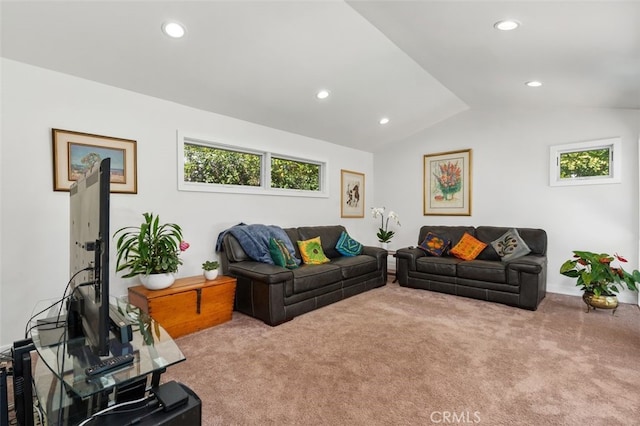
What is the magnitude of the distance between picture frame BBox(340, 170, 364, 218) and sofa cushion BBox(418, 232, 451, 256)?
4.61 feet

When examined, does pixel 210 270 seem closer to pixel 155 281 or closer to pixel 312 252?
pixel 155 281

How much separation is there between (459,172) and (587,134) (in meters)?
1.64

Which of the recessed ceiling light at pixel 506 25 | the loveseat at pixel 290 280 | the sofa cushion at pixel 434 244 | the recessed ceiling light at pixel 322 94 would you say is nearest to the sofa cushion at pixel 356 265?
the loveseat at pixel 290 280

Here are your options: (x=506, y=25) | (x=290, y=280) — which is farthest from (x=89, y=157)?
(x=506, y=25)

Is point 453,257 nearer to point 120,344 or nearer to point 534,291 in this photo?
point 534,291

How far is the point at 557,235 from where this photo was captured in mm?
4340

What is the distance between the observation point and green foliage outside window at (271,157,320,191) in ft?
15.0

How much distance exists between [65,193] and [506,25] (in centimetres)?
376

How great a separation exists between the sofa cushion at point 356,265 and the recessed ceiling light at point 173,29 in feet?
9.34

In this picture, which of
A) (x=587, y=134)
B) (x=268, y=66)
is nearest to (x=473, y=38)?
(x=268, y=66)

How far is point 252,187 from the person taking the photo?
13.9ft

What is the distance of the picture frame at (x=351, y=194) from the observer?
5566 millimetres

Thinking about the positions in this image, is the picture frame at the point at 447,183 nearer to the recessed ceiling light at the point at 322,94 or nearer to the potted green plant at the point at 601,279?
the potted green plant at the point at 601,279

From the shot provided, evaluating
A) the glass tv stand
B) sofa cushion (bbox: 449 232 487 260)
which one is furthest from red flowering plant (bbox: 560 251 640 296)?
the glass tv stand
